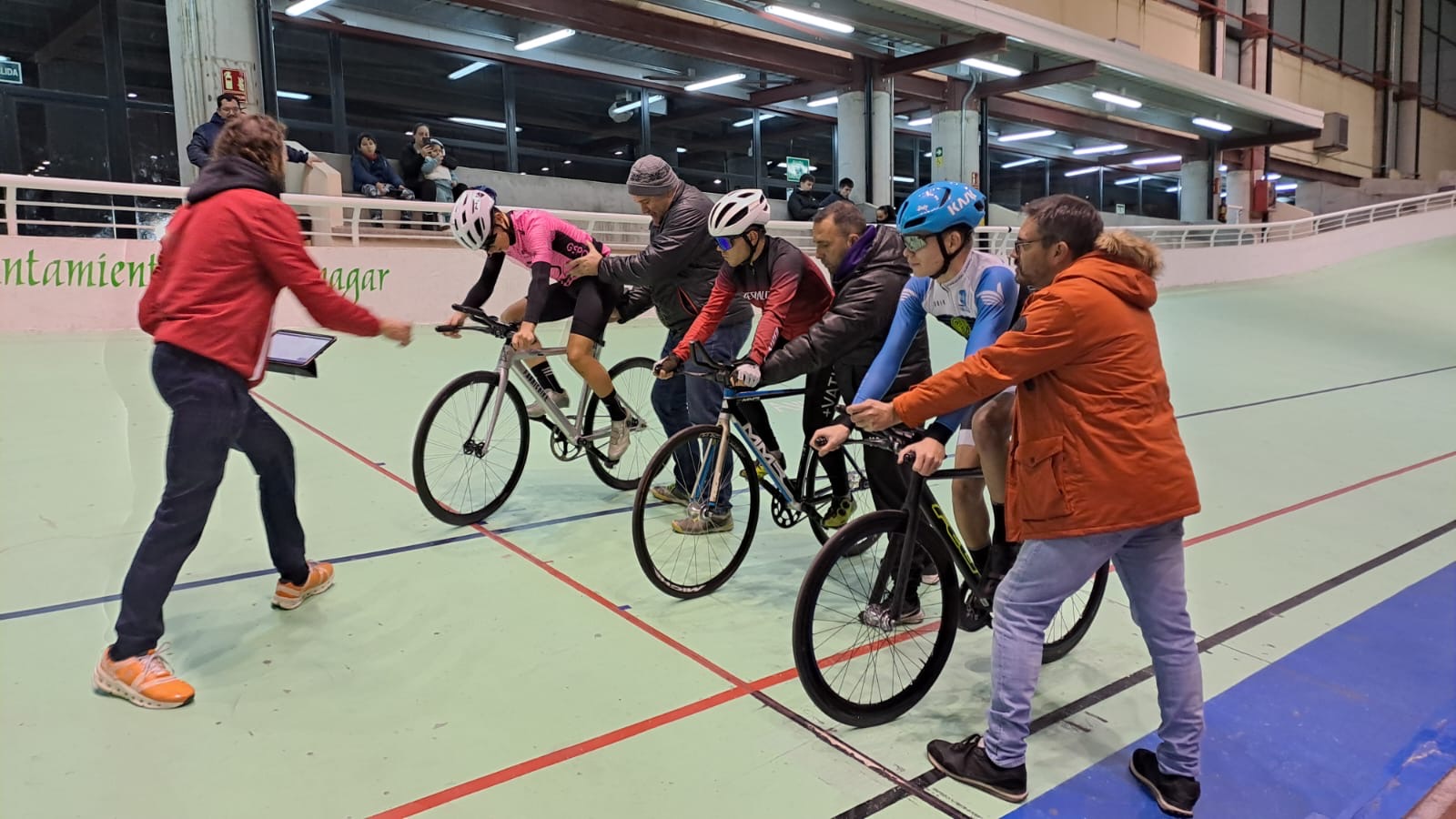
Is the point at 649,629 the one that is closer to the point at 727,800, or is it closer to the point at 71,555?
the point at 727,800

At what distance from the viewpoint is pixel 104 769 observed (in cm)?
250

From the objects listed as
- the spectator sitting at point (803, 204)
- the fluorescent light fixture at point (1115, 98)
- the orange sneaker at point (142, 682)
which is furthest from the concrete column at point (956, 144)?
the orange sneaker at point (142, 682)

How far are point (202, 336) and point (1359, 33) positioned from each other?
37069mm

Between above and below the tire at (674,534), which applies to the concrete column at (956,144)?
above

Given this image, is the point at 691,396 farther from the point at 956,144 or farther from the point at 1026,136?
the point at 1026,136

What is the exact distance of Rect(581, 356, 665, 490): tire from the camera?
201 inches

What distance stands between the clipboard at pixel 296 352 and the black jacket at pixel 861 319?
5.72 feet

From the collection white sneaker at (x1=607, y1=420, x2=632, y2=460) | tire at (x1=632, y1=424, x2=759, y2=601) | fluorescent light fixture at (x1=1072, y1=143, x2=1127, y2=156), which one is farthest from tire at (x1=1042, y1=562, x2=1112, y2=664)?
fluorescent light fixture at (x1=1072, y1=143, x2=1127, y2=156)

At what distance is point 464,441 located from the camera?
181 inches

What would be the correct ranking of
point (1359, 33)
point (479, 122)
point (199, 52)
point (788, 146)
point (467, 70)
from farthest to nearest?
point (1359, 33)
point (788, 146)
point (479, 122)
point (467, 70)
point (199, 52)

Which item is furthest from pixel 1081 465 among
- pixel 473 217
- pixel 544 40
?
pixel 544 40

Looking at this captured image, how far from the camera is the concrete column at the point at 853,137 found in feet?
57.5

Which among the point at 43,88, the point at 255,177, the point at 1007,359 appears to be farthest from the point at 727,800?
the point at 43,88

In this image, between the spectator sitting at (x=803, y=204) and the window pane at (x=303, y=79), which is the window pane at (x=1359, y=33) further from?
the window pane at (x=303, y=79)
